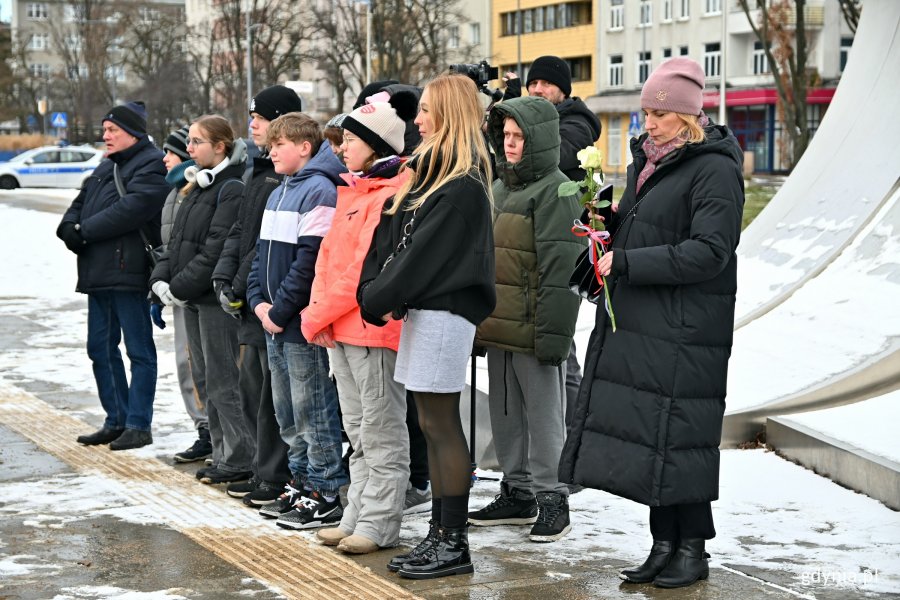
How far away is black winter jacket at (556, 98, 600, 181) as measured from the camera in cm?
747

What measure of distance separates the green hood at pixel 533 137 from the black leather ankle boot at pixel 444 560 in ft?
5.56

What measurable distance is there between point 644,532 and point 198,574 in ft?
6.59

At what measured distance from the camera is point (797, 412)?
7934 mm

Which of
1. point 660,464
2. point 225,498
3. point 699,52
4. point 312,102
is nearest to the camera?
point 660,464

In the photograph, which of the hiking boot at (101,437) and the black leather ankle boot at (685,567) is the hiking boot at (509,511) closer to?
the black leather ankle boot at (685,567)

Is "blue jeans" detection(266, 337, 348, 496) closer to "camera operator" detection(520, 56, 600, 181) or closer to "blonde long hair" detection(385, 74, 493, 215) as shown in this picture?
"blonde long hair" detection(385, 74, 493, 215)

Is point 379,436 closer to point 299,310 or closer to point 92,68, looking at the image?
point 299,310

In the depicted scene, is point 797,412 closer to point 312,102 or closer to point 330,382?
point 330,382

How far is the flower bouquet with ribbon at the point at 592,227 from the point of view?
5.60m

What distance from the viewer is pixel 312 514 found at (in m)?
6.71

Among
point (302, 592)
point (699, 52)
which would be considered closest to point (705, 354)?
point (302, 592)

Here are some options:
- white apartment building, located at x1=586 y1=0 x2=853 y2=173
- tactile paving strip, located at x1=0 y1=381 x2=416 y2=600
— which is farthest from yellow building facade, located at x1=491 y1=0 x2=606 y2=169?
tactile paving strip, located at x1=0 y1=381 x2=416 y2=600

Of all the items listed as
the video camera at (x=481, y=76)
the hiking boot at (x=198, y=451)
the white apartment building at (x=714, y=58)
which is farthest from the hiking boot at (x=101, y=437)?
the white apartment building at (x=714, y=58)

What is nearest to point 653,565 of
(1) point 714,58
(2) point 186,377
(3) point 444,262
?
(3) point 444,262
